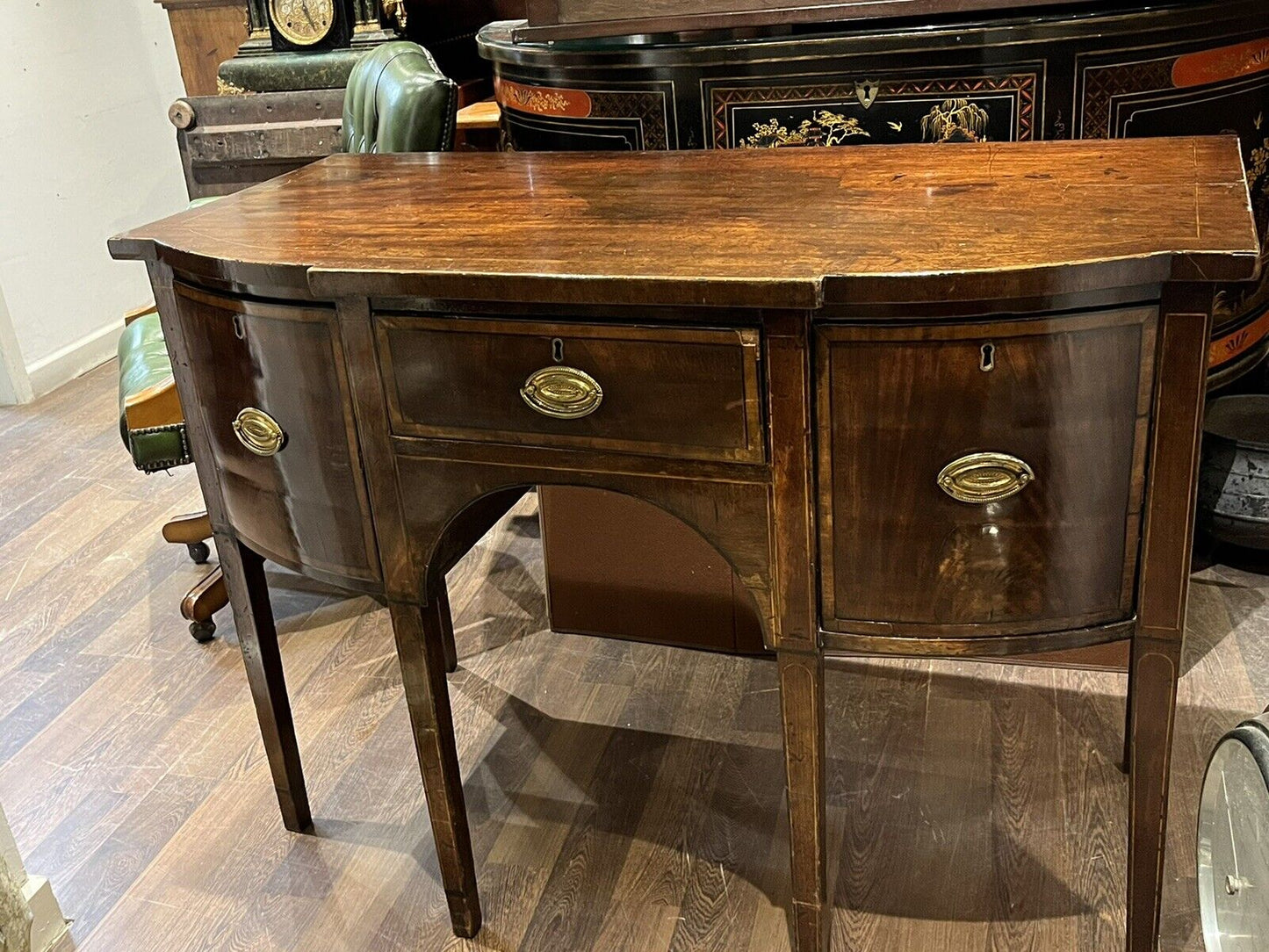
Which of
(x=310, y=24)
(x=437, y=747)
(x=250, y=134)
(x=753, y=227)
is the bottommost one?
(x=437, y=747)

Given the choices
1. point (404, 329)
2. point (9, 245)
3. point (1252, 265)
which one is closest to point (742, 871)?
point (404, 329)

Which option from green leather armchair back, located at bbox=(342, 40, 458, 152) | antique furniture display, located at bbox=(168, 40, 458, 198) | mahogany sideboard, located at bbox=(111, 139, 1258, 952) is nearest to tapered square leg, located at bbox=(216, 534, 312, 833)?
mahogany sideboard, located at bbox=(111, 139, 1258, 952)

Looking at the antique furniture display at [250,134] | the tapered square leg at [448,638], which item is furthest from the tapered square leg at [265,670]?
the antique furniture display at [250,134]

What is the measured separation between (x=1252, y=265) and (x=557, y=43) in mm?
1489

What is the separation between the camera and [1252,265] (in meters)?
1.10

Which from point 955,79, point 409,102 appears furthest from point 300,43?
point 955,79

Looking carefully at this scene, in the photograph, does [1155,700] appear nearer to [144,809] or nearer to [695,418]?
[695,418]

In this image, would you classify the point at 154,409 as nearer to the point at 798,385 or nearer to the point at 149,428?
the point at 149,428

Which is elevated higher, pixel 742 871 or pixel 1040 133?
pixel 1040 133

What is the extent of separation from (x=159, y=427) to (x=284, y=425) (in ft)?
3.01

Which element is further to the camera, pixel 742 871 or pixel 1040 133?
pixel 1040 133

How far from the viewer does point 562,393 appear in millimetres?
1313

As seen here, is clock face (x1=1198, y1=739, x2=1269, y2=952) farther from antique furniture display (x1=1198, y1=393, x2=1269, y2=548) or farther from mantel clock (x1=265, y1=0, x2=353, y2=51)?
mantel clock (x1=265, y1=0, x2=353, y2=51)

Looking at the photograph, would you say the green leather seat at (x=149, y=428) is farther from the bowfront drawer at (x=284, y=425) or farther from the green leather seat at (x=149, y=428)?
the bowfront drawer at (x=284, y=425)
